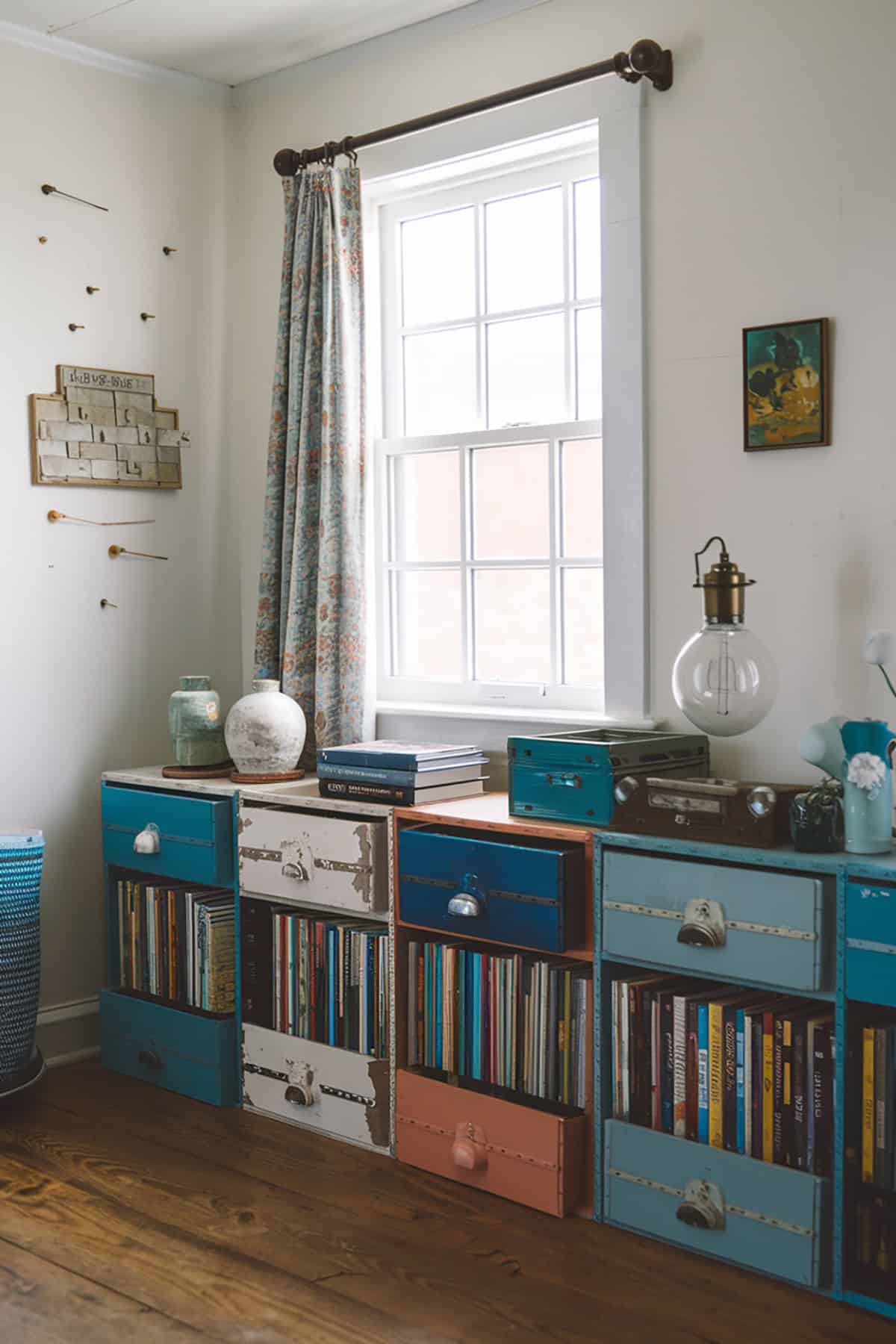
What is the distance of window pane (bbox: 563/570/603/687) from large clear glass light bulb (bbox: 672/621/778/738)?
2.15ft

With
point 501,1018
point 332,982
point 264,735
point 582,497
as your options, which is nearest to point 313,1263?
point 501,1018

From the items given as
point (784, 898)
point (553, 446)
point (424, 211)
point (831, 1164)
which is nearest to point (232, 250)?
point (424, 211)

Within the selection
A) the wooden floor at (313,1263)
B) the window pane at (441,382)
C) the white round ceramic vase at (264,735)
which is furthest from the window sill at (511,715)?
the wooden floor at (313,1263)

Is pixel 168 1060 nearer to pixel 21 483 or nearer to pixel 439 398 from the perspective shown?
pixel 21 483

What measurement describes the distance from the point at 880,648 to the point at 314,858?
1409mm

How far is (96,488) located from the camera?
12.6ft

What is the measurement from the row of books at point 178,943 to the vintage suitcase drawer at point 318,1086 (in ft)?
0.59

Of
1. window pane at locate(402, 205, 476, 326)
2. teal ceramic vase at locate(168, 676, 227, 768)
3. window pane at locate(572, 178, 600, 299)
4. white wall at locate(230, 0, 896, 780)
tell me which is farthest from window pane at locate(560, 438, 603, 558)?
teal ceramic vase at locate(168, 676, 227, 768)

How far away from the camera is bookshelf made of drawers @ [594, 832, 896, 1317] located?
2387mm

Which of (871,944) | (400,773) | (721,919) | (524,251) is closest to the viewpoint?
(871,944)

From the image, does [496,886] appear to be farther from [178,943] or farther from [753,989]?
[178,943]

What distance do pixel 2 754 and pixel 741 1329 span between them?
237cm

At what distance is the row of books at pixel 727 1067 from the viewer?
2455 millimetres

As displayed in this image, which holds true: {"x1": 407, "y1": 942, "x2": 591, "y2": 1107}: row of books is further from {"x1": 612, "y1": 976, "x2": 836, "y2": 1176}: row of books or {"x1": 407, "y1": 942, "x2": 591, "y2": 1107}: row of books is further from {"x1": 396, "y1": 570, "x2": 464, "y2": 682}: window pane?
{"x1": 396, "y1": 570, "x2": 464, "y2": 682}: window pane
